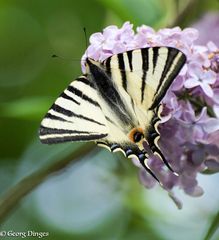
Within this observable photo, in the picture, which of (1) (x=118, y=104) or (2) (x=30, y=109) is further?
(2) (x=30, y=109)

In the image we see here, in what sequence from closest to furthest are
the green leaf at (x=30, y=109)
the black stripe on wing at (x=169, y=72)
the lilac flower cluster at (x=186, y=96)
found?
the black stripe on wing at (x=169, y=72)
the lilac flower cluster at (x=186, y=96)
the green leaf at (x=30, y=109)

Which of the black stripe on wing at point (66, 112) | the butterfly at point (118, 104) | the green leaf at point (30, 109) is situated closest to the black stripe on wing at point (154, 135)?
the butterfly at point (118, 104)

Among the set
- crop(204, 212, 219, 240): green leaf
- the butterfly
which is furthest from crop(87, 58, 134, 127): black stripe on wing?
crop(204, 212, 219, 240): green leaf

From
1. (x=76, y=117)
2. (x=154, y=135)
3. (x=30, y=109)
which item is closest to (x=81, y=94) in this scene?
(x=76, y=117)

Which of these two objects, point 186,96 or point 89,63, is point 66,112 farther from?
point 186,96

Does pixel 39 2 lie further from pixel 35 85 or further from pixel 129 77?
pixel 129 77

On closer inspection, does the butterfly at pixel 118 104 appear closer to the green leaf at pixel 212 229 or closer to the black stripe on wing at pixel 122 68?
the black stripe on wing at pixel 122 68

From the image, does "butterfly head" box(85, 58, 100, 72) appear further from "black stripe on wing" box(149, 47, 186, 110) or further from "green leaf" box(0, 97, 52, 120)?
"green leaf" box(0, 97, 52, 120)
